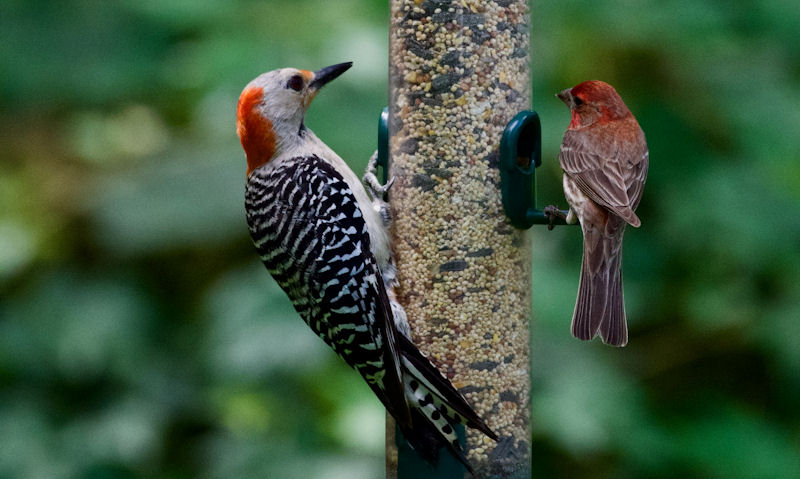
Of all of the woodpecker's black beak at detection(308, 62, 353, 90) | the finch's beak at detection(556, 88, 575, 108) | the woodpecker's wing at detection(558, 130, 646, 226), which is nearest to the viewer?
the woodpecker's wing at detection(558, 130, 646, 226)

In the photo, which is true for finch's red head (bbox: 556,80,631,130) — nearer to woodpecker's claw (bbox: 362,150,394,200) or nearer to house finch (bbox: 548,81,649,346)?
house finch (bbox: 548,81,649,346)

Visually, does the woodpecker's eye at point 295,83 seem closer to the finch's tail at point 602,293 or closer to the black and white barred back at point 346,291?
the black and white barred back at point 346,291

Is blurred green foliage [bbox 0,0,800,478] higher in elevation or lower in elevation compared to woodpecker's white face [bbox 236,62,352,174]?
lower

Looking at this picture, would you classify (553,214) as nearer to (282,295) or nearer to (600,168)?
(600,168)

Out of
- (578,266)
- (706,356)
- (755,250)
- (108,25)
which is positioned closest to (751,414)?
(706,356)

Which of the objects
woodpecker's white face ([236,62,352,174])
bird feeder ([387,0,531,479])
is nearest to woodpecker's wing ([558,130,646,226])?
bird feeder ([387,0,531,479])

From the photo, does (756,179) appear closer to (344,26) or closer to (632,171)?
(632,171)

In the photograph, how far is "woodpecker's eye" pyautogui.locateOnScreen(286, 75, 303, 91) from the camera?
179 inches

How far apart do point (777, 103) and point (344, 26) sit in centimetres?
230

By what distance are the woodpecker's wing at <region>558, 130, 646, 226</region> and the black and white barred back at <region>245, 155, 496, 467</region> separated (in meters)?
0.94

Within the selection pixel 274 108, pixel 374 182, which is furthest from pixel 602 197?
pixel 274 108

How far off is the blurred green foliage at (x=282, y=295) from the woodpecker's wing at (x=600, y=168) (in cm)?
76

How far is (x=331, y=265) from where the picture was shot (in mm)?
4250

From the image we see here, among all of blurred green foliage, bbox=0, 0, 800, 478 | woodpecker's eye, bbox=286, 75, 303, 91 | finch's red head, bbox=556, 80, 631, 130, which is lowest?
blurred green foliage, bbox=0, 0, 800, 478
